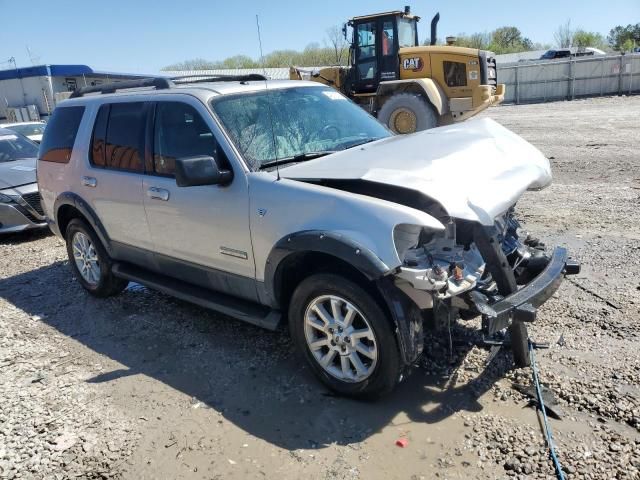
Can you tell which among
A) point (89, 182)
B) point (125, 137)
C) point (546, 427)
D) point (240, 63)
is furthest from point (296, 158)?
point (240, 63)

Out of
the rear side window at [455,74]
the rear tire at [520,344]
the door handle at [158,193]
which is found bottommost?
the rear tire at [520,344]

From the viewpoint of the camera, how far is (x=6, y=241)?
8.23 meters

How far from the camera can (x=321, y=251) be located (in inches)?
126

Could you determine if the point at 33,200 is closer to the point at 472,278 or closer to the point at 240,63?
the point at 472,278

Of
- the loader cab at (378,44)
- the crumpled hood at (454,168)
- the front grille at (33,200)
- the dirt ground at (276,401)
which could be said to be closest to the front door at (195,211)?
the crumpled hood at (454,168)

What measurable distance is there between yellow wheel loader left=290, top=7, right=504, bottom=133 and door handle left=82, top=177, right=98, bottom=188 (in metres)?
9.40

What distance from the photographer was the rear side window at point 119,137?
177 inches

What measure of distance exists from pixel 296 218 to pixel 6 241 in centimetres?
682

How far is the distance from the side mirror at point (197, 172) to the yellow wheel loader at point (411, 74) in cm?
1022

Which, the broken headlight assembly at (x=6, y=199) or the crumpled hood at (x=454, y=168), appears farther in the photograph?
the broken headlight assembly at (x=6, y=199)

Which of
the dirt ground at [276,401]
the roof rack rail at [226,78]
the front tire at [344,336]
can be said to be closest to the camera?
the dirt ground at [276,401]

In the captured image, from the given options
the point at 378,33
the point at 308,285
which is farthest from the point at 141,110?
the point at 378,33

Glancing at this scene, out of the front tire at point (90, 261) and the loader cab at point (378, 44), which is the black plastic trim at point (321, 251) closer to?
the front tire at point (90, 261)

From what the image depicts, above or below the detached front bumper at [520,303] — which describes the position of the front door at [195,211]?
above
